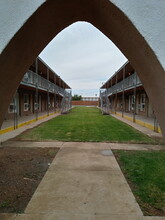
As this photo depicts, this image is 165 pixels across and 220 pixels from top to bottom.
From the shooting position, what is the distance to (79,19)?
249cm

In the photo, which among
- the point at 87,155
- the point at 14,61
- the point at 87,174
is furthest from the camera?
the point at 87,155

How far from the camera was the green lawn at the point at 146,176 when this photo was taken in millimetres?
3318

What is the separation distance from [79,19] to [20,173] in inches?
150

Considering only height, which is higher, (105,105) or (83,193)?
(105,105)

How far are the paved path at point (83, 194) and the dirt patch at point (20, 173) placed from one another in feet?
0.59

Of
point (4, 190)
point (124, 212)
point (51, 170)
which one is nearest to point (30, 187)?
point (4, 190)

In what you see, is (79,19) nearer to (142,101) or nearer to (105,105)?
(142,101)

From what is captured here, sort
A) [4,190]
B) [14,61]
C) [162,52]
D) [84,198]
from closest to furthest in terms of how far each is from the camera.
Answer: [162,52] → [14,61] → [84,198] → [4,190]

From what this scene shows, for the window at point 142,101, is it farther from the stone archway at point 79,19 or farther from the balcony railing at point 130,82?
the stone archway at point 79,19

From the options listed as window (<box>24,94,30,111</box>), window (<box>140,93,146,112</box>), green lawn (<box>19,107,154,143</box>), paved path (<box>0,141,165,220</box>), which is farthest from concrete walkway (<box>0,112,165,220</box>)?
window (<box>24,94,30,111</box>)

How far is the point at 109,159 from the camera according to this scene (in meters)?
5.77

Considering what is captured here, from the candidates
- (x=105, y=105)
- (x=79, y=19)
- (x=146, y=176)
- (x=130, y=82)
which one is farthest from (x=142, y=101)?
(x=79, y=19)

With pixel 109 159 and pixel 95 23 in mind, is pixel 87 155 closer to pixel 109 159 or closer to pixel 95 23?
pixel 109 159

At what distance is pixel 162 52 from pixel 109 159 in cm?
459
